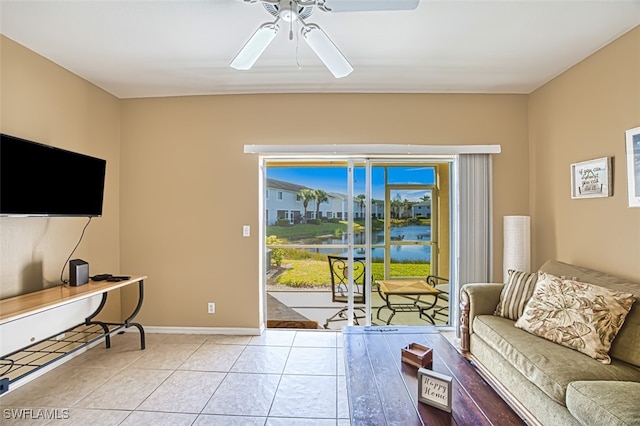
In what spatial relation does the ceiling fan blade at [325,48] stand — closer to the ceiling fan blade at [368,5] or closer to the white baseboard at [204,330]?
the ceiling fan blade at [368,5]

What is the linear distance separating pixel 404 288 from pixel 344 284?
0.69 meters

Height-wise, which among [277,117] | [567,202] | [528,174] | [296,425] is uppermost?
[277,117]

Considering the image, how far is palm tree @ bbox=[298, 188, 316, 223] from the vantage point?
3643 mm

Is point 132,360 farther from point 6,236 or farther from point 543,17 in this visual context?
point 543,17

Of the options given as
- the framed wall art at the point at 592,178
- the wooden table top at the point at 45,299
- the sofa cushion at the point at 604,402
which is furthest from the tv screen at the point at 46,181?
the framed wall art at the point at 592,178

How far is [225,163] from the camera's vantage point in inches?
136

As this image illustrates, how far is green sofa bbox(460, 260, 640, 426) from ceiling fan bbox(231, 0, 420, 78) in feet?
6.89

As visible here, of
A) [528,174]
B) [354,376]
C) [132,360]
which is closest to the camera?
[354,376]

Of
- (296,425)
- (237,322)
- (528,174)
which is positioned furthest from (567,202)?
(237,322)

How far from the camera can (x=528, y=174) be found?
337 cm

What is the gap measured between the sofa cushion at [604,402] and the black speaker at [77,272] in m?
3.60

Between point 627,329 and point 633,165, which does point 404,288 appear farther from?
point 633,165

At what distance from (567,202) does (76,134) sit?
4.72m

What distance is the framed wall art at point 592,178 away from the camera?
2406 millimetres
